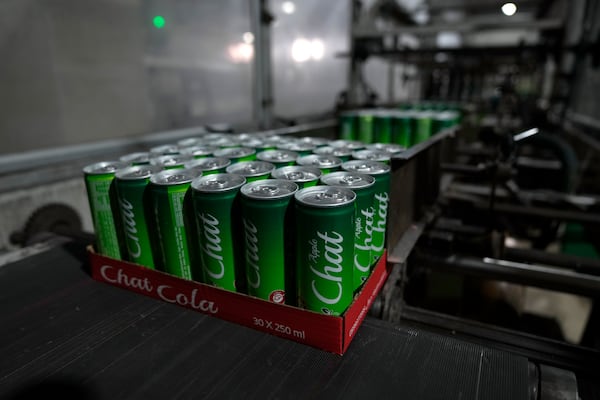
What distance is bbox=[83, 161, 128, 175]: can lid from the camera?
1.08m

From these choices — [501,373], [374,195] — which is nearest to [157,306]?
[374,195]

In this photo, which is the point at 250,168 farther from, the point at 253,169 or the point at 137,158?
the point at 137,158

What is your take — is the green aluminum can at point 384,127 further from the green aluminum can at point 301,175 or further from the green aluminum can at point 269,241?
the green aluminum can at point 269,241

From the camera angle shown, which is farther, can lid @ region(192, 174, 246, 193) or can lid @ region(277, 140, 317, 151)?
can lid @ region(277, 140, 317, 151)

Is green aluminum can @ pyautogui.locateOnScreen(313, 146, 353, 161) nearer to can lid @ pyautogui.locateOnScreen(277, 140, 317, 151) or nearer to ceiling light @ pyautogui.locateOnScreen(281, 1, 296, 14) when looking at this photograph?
can lid @ pyautogui.locateOnScreen(277, 140, 317, 151)

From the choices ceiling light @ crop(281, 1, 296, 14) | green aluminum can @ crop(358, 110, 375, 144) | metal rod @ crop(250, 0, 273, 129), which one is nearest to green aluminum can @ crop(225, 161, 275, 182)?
green aluminum can @ crop(358, 110, 375, 144)

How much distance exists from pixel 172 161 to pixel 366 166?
0.66m

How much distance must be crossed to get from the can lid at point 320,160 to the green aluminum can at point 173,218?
0.38 meters

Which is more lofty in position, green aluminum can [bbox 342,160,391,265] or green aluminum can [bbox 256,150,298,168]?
green aluminum can [bbox 256,150,298,168]

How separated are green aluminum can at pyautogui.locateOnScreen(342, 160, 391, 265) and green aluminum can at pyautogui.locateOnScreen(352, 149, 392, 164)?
0.08 metres

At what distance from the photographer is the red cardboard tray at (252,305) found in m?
0.84

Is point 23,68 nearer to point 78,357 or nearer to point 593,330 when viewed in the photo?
point 78,357

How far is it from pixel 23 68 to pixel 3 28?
0.20 metres

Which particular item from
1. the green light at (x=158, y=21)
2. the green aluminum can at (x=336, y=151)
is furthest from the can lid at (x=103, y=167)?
the green light at (x=158, y=21)
